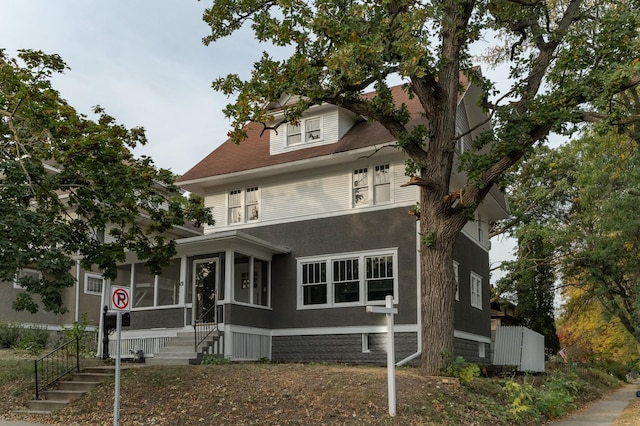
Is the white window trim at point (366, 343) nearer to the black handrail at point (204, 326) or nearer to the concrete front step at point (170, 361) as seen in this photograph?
the black handrail at point (204, 326)

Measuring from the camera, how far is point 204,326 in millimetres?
19375

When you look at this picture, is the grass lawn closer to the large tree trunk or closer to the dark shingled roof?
the large tree trunk

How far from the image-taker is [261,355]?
2028 centimetres

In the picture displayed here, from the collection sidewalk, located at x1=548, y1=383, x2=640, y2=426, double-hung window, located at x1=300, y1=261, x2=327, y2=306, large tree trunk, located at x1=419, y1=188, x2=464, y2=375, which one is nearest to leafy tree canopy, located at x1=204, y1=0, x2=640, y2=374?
large tree trunk, located at x1=419, y1=188, x2=464, y2=375

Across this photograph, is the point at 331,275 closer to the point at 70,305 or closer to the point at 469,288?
the point at 469,288

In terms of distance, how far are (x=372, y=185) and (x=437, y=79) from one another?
5.02 metres

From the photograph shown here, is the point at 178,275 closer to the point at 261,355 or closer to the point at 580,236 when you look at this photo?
the point at 261,355

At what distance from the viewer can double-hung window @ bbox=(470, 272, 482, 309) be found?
23.3 metres

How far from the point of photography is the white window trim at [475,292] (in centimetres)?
2306

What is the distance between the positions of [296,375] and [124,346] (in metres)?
9.89

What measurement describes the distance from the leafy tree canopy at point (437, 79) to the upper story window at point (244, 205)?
754 cm

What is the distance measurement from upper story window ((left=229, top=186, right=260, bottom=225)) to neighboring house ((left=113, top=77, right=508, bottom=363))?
4 centimetres

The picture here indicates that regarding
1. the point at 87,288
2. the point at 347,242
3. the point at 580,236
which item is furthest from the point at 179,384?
the point at 580,236

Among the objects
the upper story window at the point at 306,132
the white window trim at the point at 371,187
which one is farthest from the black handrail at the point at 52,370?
the upper story window at the point at 306,132
